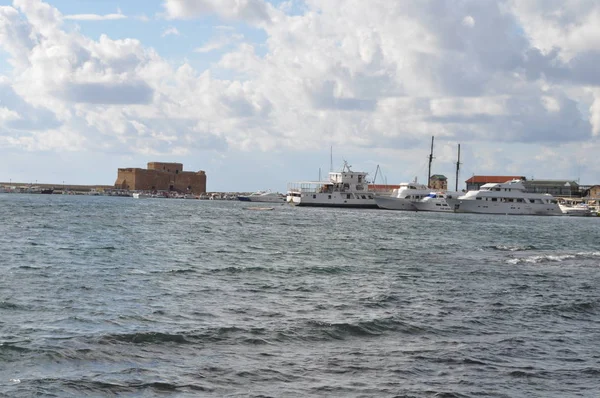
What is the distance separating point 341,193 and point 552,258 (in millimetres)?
98943

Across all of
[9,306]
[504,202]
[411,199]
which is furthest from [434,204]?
[9,306]

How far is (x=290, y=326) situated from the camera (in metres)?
18.1

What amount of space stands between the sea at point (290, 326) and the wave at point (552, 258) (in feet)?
5.16

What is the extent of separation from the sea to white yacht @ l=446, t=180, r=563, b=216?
91798 mm

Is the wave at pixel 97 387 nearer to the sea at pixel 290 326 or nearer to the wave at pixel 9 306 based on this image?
the sea at pixel 290 326

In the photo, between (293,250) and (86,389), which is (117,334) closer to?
(86,389)

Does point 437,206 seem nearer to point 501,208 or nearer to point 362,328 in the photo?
point 501,208

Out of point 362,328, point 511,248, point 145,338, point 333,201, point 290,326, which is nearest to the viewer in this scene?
point 145,338

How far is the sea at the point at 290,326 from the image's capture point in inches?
516

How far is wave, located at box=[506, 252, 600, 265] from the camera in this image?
37.5m

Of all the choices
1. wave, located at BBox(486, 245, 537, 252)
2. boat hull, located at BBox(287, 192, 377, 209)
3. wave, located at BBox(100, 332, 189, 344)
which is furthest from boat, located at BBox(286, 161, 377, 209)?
wave, located at BBox(100, 332, 189, 344)

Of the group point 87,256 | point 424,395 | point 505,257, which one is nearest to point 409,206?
point 505,257

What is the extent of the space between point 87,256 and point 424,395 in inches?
969

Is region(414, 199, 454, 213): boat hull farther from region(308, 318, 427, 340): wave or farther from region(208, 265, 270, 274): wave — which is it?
region(308, 318, 427, 340): wave
